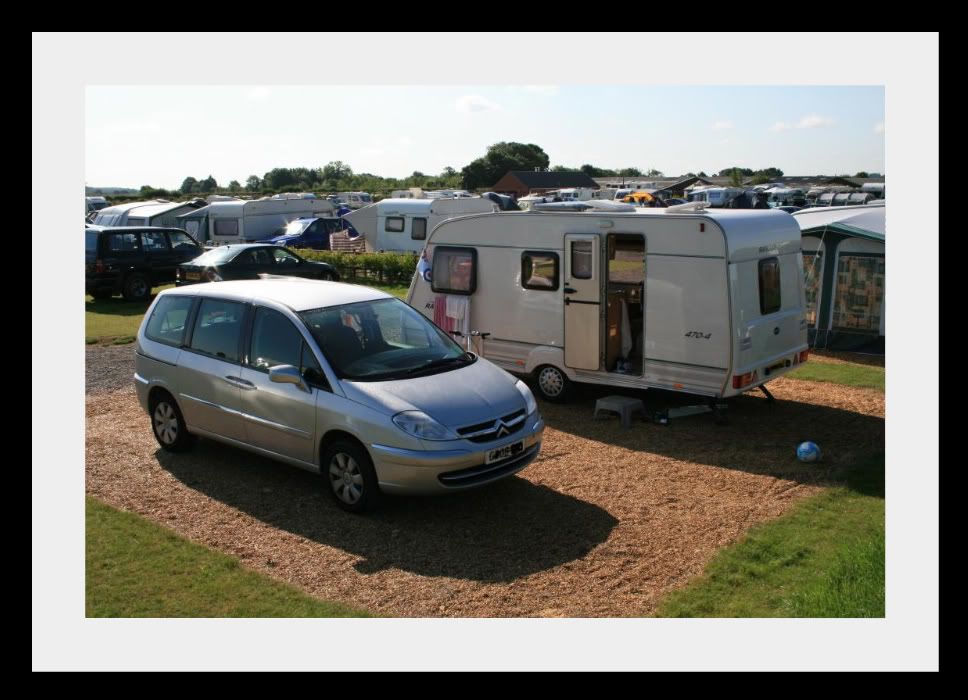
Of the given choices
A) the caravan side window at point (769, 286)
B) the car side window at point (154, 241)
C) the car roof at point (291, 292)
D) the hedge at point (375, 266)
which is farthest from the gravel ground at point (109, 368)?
the hedge at point (375, 266)

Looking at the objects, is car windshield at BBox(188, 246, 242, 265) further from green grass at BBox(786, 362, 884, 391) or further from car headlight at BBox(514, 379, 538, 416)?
car headlight at BBox(514, 379, 538, 416)

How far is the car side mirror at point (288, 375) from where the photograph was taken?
726 centimetres

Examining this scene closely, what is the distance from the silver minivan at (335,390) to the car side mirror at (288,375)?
0.01 metres

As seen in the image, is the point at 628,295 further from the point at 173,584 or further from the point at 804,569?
the point at 173,584

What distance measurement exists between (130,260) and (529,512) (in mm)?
16063

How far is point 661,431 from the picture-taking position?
9609 mm

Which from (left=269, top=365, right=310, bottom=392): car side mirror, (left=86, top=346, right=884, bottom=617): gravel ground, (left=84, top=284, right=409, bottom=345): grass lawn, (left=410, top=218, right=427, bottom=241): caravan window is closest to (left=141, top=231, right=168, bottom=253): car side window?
(left=84, top=284, right=409, bottom=345): grass lawn

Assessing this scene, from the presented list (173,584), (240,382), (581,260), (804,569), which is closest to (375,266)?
(581,260)

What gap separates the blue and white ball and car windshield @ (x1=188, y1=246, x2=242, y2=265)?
14116 millimetres

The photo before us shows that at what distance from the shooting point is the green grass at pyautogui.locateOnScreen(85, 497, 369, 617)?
563 cm

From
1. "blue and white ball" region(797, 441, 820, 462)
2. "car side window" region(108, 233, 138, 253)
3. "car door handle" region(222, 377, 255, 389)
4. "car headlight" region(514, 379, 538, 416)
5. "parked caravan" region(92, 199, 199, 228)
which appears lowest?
"blue and white ball" region(797, 441, 820, 462)

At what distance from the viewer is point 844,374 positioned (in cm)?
1220

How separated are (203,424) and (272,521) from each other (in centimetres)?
160

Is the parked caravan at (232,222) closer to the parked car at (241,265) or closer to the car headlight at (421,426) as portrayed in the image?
the parked car at (241,265)
